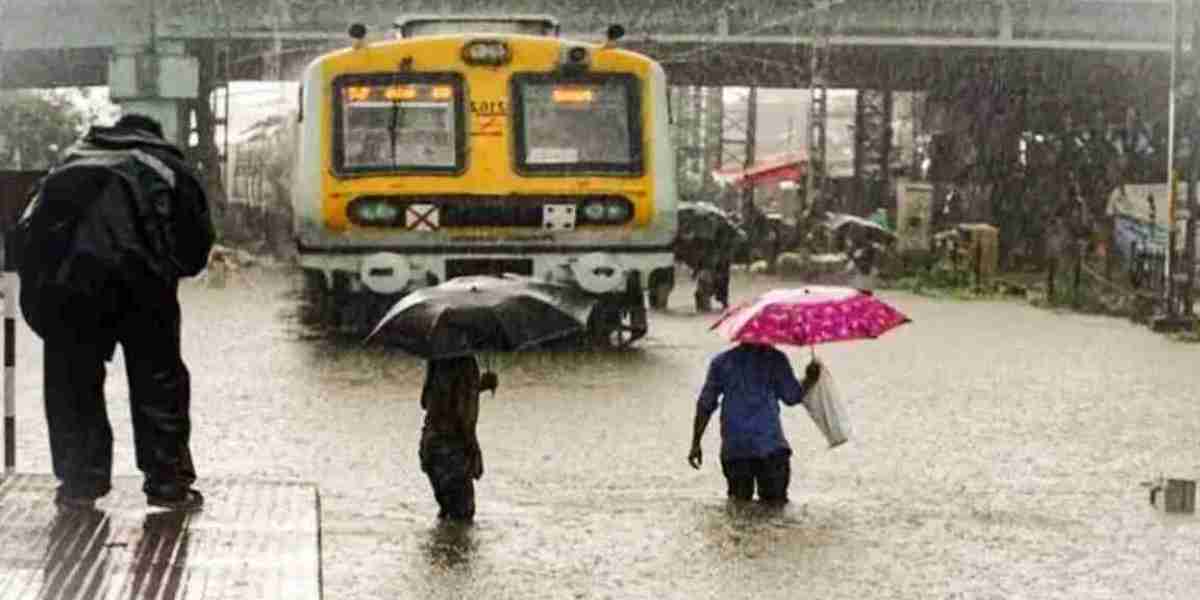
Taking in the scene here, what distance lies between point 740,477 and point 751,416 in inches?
12.9

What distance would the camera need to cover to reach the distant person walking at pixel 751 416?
452 inches

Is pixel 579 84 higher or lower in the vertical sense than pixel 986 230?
higher

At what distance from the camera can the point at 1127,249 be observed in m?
42.2

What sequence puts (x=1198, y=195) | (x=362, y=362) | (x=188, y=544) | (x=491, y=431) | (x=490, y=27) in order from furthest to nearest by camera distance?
(x=1198, y=195) → (x=490, y=27) → (x=362, y=362) → (x=491, y=431) → (x=188, y=544)

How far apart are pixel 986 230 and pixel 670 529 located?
33.8 m

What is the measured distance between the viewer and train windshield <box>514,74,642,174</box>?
21.2 m

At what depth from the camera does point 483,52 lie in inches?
838

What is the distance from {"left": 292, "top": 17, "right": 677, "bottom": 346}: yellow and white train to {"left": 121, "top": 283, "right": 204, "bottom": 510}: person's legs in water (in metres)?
11.9

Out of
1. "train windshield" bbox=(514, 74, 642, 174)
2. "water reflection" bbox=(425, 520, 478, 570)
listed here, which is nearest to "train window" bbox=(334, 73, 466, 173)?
"train windshield" bbox=(514, 74, 642, 174)

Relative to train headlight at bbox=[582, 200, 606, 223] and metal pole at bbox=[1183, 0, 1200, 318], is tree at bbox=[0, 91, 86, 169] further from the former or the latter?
train headlight at bbox=[582, 200, 606, 223]

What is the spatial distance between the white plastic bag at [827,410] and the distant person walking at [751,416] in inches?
14.7

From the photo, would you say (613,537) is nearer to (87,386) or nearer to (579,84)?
(87,386)

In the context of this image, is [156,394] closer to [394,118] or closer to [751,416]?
[751,416]

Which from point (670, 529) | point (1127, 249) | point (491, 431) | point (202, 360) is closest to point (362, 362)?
point (202, 360)
